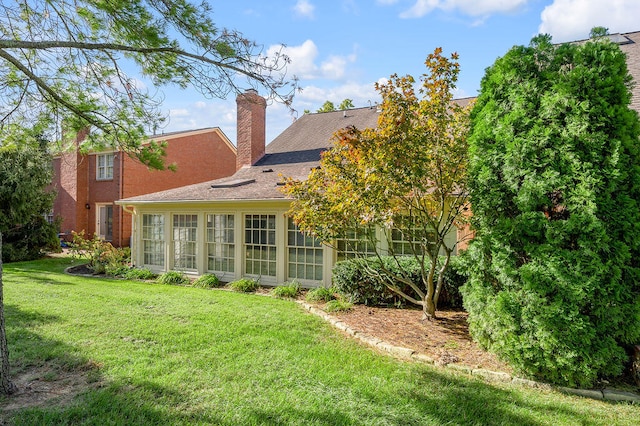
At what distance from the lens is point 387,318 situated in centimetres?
737

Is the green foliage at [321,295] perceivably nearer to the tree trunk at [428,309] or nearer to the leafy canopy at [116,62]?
the tree trunk at [428,309]

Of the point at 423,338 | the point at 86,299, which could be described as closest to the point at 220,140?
the point at 86,299

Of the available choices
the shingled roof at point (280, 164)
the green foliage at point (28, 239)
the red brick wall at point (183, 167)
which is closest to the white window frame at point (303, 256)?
the shingled roof at point (280, 164)

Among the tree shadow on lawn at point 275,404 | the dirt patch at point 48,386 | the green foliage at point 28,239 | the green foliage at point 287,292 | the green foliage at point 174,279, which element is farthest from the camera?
the green foliage at point 28,239

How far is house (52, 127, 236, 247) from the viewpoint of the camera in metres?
19.8

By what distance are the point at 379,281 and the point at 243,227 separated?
5.01 metres

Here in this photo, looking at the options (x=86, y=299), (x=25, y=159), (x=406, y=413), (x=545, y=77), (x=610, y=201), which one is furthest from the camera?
(x=25, y=159)

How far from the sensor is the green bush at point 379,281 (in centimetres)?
808

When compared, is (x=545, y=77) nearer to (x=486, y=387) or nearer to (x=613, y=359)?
(x=613, y=359)

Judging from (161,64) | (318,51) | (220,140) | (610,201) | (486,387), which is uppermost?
(220,140)

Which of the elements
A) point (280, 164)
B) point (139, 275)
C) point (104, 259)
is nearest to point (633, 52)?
point (280, 164)

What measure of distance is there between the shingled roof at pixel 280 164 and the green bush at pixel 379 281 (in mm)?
2846

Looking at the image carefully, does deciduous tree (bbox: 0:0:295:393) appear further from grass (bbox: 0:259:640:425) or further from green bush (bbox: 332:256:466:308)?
green bush (bbox: 332:256:466:308)

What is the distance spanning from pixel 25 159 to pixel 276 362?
16.8 m
